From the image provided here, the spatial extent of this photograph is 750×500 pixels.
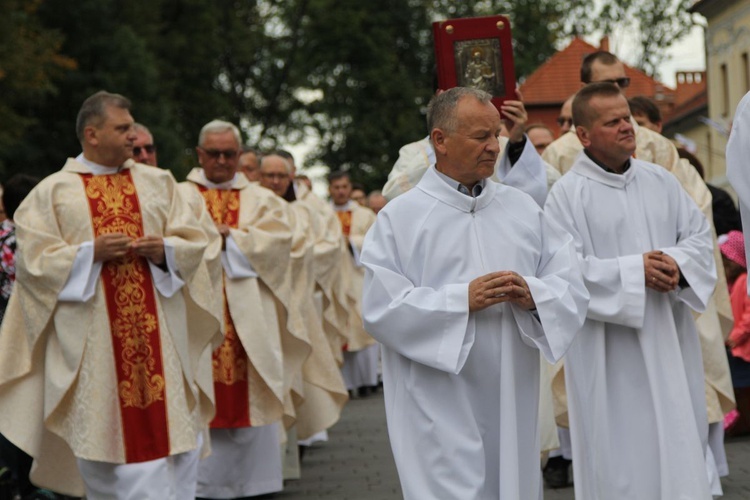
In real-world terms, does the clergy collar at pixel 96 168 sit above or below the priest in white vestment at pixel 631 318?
above

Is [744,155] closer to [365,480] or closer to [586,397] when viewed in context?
[586,397]

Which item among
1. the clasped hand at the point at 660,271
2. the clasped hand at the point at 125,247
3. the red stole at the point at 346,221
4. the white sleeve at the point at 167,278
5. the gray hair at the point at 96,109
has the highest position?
the gray hair at the point at 96,109

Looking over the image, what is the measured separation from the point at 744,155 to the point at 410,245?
4.34ft

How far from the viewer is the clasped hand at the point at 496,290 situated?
227 inches

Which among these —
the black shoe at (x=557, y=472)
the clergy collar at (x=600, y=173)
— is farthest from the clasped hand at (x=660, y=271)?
the black shoe at (x=557, y=472)

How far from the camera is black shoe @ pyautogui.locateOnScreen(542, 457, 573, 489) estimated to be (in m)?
9.86

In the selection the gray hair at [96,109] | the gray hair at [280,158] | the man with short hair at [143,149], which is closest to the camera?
the gray hair at [96,109]

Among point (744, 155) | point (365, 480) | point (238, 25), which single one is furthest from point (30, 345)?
point (238, 25)

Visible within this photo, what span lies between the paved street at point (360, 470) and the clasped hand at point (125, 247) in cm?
231

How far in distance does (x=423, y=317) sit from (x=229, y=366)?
4.75m

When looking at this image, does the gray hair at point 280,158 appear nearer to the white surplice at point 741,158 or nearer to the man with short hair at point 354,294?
the man with short hair at point 354,294

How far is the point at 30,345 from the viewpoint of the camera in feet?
27.9

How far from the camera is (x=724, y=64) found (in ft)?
162

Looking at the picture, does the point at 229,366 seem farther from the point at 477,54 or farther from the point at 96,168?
the point at 477,54
